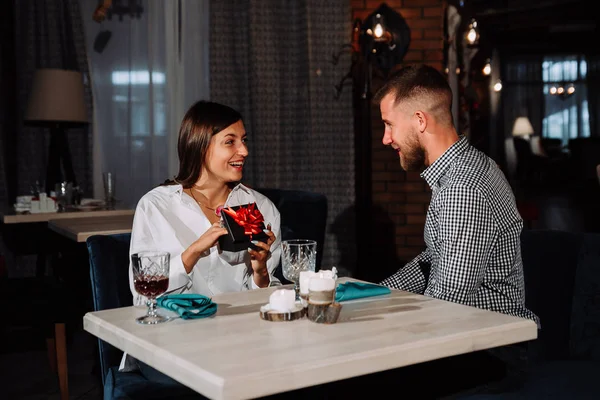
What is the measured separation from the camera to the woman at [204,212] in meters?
2.32

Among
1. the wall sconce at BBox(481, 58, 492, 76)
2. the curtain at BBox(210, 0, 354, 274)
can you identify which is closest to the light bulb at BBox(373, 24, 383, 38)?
the curtain at BBox(210, 0, 354, 274)

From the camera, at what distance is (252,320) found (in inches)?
69.4

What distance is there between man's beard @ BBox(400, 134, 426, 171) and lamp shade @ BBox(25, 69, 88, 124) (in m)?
3.45

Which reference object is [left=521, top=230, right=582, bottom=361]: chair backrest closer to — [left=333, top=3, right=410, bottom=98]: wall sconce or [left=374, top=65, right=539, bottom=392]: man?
[left=374, top=65, right=539, bottom=392]: man

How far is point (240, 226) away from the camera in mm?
2125

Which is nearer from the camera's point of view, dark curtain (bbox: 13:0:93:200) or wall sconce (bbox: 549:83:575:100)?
wall sconce (bbox: 549:83:575:100)

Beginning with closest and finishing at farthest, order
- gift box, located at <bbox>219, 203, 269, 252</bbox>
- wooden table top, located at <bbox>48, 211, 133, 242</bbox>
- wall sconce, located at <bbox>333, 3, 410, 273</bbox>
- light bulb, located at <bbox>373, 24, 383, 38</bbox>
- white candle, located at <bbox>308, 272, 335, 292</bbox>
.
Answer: white candle, located at <bbox>308, 272, 335, 292</bbox> < gift box, located at <bbox>219, 203, 269, 252</bbox> < wooden table top, located at <bbox>48, 211, 133, 242</bbox> < light bulb, located at <bbox>373, 24, 383, 38</bbox> < wall sconce, located at <bbox>333, 3, 410, 273</bbox>

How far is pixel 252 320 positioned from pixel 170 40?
4.27 metres

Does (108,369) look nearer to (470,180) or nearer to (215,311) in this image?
(215,311)

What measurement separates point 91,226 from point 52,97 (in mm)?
1743

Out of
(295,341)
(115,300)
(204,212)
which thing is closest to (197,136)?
(204,212)

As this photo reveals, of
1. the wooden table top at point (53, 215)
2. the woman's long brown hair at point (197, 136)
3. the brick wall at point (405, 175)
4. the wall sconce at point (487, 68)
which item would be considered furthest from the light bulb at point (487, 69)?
the woman's long brown hair at point (197, 136)

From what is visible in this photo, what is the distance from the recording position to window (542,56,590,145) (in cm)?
543

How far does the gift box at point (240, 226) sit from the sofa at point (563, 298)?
0.88m
